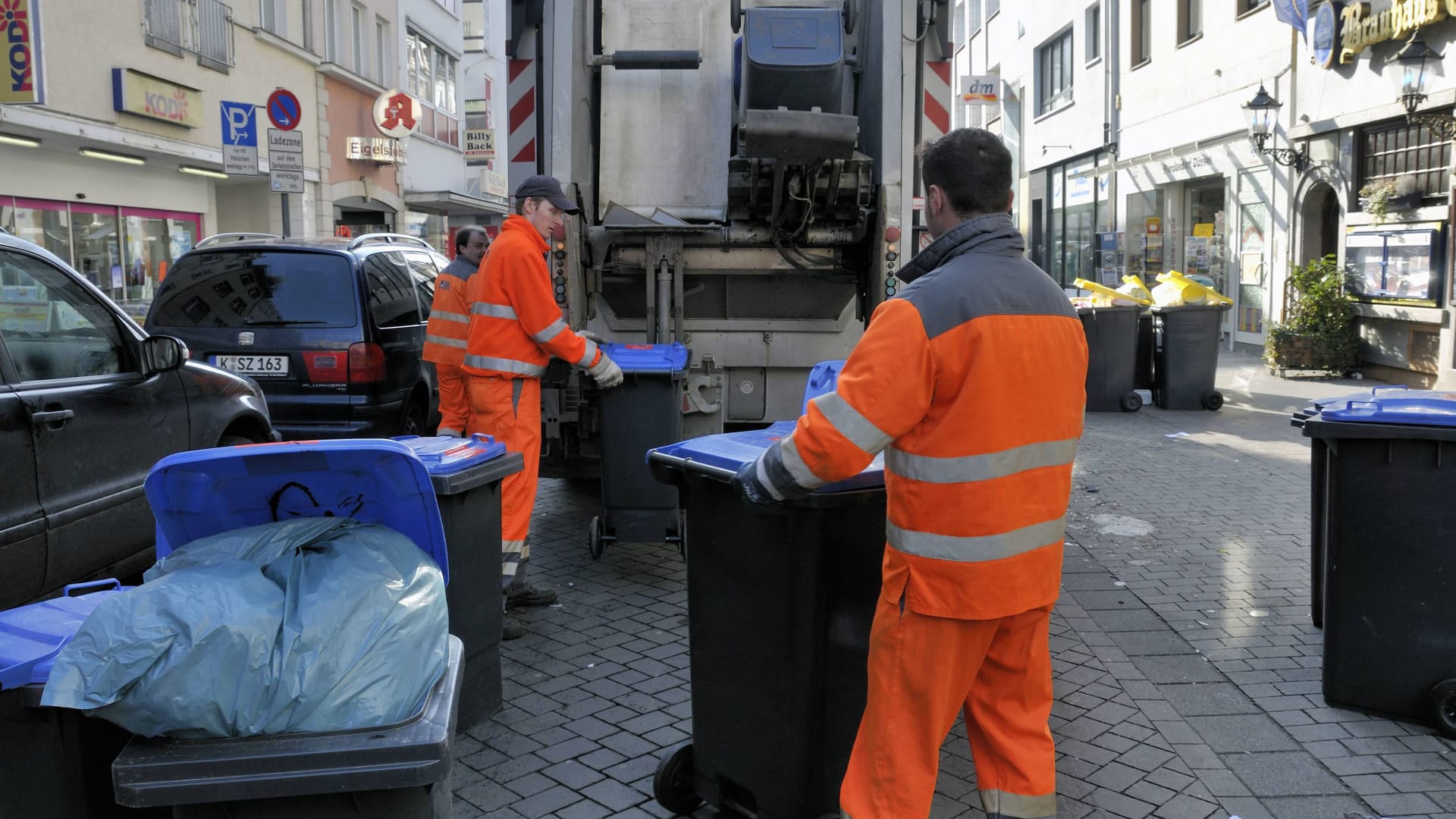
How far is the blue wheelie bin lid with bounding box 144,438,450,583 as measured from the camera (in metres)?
2.36

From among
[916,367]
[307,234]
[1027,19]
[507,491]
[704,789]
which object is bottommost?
[704,789]

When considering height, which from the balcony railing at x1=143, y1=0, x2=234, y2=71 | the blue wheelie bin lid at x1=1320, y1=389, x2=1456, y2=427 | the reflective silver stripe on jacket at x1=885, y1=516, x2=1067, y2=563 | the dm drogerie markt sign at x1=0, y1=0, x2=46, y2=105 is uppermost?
the balcony railing at x1=143, y1=0, x2=234, y2=71

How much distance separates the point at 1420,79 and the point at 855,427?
38.6ft

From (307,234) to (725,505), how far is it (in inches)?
792

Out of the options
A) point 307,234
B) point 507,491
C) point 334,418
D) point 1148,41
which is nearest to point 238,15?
point 307,234

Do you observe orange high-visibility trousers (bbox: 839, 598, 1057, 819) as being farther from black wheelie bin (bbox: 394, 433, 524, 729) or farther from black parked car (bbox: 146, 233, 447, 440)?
black parked car (bbox: 146, 233, 447, 440)

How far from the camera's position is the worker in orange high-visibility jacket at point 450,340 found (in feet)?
18.6

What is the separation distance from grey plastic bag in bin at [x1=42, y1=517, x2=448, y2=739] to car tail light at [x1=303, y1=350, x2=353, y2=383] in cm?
502

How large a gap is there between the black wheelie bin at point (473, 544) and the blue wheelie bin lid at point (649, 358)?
1.68 metres

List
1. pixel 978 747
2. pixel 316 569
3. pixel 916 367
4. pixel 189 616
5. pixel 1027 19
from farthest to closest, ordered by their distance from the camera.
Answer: pixel 1027 19 → pixel 978 747 → pixel 916 367 → pixel 316 569 → pixel 189 616

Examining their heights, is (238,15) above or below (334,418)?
above

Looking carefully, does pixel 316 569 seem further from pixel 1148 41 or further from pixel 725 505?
pixel 1148 41

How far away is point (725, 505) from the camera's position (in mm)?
3027

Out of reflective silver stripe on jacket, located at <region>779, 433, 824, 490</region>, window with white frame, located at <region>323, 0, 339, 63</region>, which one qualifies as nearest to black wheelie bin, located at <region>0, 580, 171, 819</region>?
reflective silver stripe on jacket, located at <region>779, 433, 824, 490</region>
